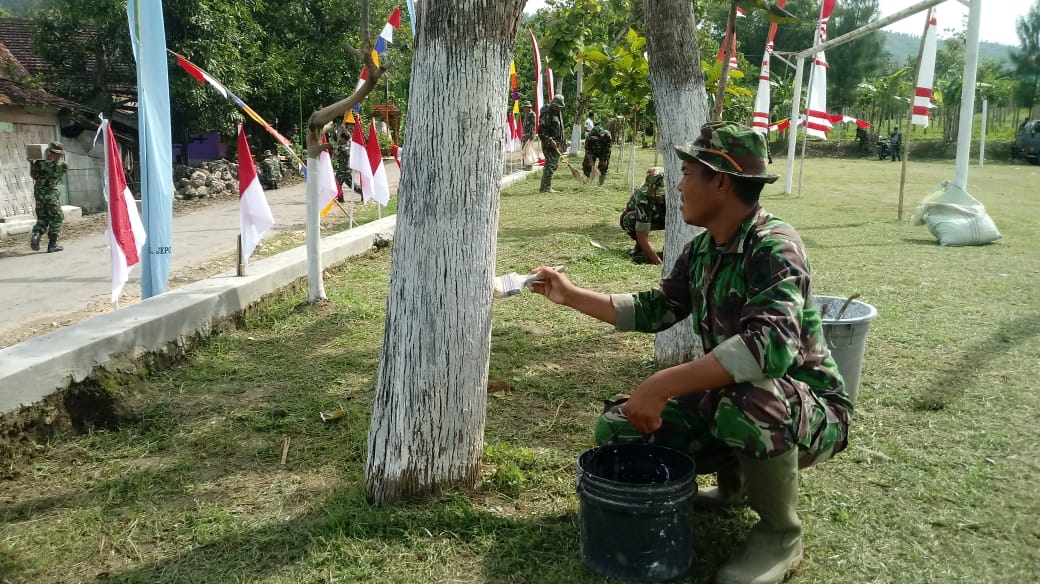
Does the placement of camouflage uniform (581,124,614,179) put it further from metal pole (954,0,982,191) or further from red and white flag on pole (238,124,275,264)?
red and white flag on pole (238,124,275,264)

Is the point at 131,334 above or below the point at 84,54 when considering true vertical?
below

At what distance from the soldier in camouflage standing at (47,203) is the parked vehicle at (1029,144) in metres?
35.0

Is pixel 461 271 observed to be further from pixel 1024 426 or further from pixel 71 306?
pixel 71 306

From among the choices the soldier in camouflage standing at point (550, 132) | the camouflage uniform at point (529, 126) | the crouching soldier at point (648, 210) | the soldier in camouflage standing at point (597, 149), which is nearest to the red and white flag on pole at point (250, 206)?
the crouching soldier at point (648, 210)

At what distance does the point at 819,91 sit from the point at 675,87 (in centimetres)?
1052

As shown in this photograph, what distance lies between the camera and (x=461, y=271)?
2.90 meters

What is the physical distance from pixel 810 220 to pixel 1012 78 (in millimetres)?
41448

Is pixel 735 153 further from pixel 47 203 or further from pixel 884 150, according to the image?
pixel 884 150

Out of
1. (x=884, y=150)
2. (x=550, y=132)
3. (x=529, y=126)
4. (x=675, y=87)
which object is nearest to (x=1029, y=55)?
(x=884, y=150)

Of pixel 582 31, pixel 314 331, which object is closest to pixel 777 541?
pixel 314 331

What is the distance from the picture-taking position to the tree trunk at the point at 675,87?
4.46m

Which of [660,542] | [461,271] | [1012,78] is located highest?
[1012,78]

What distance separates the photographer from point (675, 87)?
14.9ft

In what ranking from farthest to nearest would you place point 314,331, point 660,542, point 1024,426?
point 314,331
point 1024,426
point 660,542
